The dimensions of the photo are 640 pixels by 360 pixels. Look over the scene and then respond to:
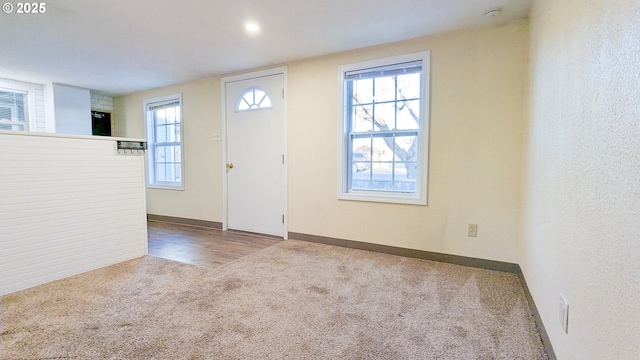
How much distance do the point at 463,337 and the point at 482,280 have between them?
987 mm

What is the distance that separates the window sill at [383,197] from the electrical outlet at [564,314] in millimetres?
1682

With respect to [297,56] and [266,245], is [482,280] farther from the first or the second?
[297,56]

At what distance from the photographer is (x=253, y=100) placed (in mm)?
4027

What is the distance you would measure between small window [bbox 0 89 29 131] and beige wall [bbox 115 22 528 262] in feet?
14.3

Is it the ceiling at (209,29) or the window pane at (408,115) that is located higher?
the ceiling at (209,29)

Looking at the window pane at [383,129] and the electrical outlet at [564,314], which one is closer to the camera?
the electrical outlet at [564,314]

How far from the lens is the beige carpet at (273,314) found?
156cm

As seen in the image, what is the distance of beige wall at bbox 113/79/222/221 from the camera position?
4414 mm

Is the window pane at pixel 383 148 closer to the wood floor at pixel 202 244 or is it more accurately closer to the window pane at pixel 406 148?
the window pane at pixel 406 148

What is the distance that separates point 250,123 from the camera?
13.3ft

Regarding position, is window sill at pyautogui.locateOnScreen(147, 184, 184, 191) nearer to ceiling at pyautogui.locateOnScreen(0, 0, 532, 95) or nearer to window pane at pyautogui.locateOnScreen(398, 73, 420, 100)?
ceiling at pyautogui.locateOnScreen(0, 0, 532, 95)

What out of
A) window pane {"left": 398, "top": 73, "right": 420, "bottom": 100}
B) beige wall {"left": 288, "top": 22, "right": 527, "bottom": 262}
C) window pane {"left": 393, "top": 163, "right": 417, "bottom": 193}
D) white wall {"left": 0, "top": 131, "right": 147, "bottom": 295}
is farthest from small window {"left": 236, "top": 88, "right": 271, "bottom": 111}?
window pane {"left": 393, "top": 163, "right": 417, "bottom": 193}

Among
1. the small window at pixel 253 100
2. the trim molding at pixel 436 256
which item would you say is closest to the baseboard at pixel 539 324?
the trim molding at pixel 436 256

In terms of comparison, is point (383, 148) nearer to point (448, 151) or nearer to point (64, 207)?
point (448, 151)
